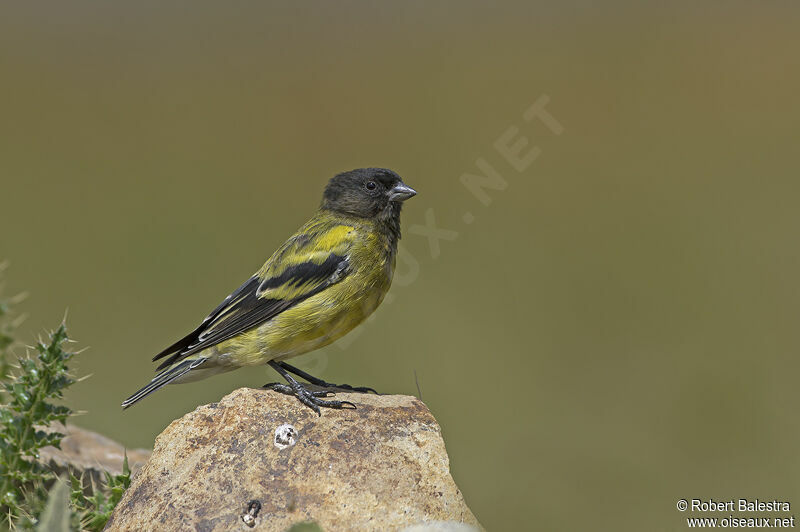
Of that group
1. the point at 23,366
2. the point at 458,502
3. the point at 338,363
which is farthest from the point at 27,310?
the point at 458,502

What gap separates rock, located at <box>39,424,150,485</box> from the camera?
543 cm

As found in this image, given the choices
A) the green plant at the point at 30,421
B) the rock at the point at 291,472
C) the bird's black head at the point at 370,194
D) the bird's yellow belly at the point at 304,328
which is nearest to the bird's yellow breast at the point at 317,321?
the bird's yellow belly at the point at 304,328

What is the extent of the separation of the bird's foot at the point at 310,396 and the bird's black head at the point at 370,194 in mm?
1696

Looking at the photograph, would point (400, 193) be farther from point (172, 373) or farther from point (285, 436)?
point (285, 436)

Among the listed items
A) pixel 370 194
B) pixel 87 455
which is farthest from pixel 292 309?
pixel 87 455

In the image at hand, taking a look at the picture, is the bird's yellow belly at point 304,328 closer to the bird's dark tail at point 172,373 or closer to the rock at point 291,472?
the bird's dark tail at point 172,373

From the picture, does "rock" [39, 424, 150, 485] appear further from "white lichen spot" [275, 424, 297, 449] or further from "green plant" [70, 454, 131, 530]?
"white lichen spot" [275, 424, 297, 449]

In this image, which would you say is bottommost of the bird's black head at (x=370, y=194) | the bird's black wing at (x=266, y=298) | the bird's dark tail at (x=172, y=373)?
the bird's dark tail at (x=172, y=373)

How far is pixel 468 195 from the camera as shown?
12.9 m

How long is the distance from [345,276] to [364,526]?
2.15 meters

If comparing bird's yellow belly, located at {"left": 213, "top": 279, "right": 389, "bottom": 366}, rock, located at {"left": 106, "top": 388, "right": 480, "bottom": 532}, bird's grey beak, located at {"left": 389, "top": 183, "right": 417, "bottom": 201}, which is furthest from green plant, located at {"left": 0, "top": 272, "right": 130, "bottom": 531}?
bird's grey beak, located at {"left": 389, "top": 183, "right": 417, "bottom": 201}

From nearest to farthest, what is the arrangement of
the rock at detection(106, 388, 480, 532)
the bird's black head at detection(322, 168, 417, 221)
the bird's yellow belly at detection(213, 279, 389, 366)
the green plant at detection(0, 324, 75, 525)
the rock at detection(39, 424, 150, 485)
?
the rock at detection(106, 388, 480, 532)
the green plant at detection(0, 324, 75, 525)
the rock at detection(39, 424, 150, 485)
the bird's yellow belly at detection(213, 279, 389, 366)
the bird's black head at detection(322, 168, 417, 221)

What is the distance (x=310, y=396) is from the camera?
4848mm

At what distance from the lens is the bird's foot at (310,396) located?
15.7 ft
